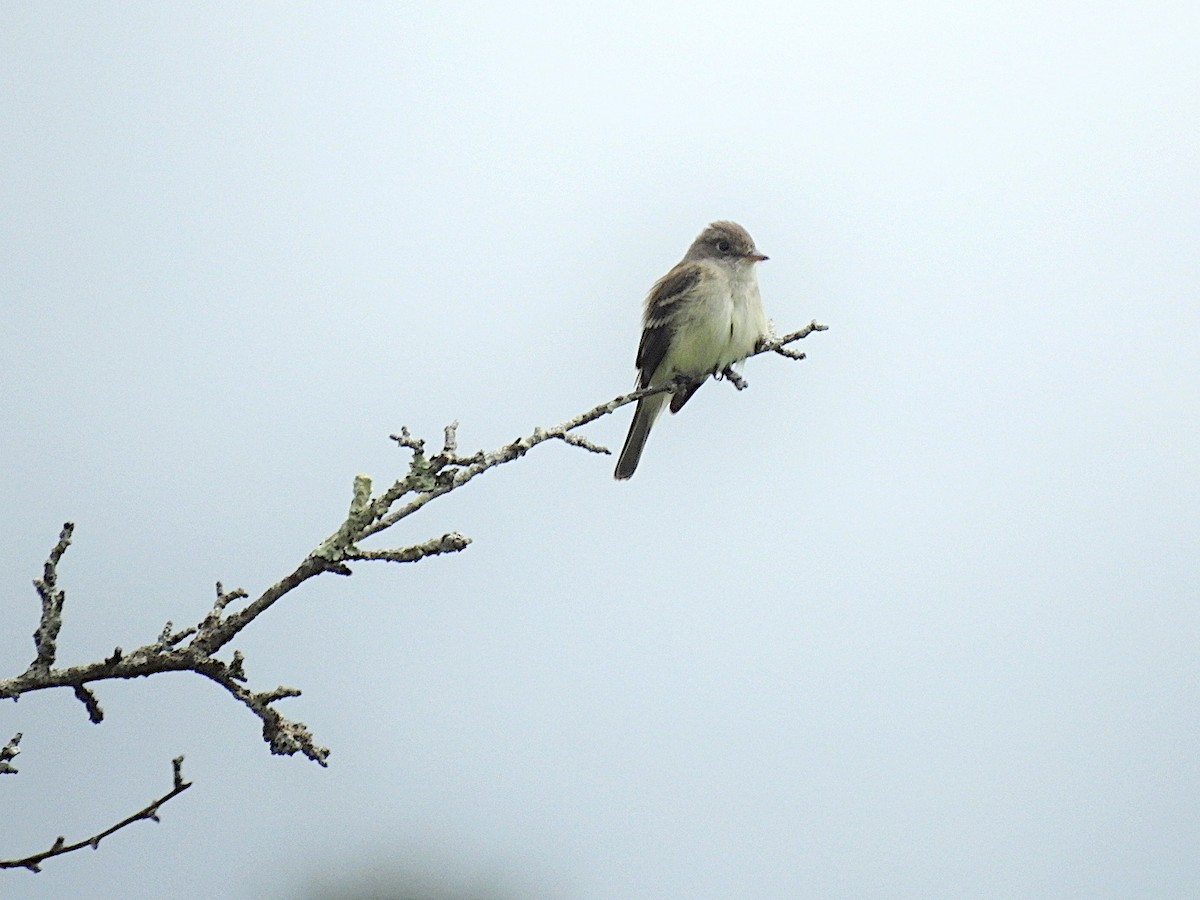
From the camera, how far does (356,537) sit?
3162mm

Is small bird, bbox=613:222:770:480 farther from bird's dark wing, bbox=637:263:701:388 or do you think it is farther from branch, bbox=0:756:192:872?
branch, bbox=0:756:192:872

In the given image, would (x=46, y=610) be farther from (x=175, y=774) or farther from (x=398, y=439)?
(x=398, y=439)

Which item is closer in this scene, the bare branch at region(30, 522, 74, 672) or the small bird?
the bare branch at region(30, 522, 74, 672)

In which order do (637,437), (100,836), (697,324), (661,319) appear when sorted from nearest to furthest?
(100,836)
(697,324)
(661,319)
(637,437)

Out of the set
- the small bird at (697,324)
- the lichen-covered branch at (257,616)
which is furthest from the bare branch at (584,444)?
the small bird at (697,324)

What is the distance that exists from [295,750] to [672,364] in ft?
18.1

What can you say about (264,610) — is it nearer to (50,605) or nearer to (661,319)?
(50,605)

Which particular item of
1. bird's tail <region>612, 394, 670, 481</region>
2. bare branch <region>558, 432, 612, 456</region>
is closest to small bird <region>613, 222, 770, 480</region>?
bird's tail <region>612, 394, 670, 481</region>

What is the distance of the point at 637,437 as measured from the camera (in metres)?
8.55

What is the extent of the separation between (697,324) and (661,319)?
0.30 metres

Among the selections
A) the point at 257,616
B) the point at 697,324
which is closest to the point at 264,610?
the point at 257,616

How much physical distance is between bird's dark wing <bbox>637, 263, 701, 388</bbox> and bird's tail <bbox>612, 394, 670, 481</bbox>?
0.17 m

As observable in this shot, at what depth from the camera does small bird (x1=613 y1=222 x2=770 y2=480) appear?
812 cm

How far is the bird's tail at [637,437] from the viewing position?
851 centimetres
